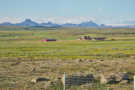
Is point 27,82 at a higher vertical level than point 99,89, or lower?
lower

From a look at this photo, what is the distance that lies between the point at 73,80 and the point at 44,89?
7.46 ft

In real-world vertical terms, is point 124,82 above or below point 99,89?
below

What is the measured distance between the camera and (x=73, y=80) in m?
18.0

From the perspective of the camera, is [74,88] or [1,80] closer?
[74,88]

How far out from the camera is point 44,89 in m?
17.1

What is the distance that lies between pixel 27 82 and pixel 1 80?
2246 mm

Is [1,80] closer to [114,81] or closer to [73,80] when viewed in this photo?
[73,80]

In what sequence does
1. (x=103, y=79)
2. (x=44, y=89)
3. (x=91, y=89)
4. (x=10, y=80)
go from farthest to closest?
1. (x=10, y=80)
2. (x=103, y=79)
3. (x=44, y=89)
4. (x=91, y=89)

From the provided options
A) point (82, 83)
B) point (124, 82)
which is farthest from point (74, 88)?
point (124, 82)

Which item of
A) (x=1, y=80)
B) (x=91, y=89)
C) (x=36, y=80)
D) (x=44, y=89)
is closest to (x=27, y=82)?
(x=36, y=80)

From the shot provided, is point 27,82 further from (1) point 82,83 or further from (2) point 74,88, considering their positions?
(2) point 74,88

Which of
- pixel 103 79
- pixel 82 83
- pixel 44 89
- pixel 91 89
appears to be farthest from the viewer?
pixel 103 79

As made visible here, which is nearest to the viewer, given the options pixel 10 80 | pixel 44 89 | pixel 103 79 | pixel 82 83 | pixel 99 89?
pixel 99 89

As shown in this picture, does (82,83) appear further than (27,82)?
No
